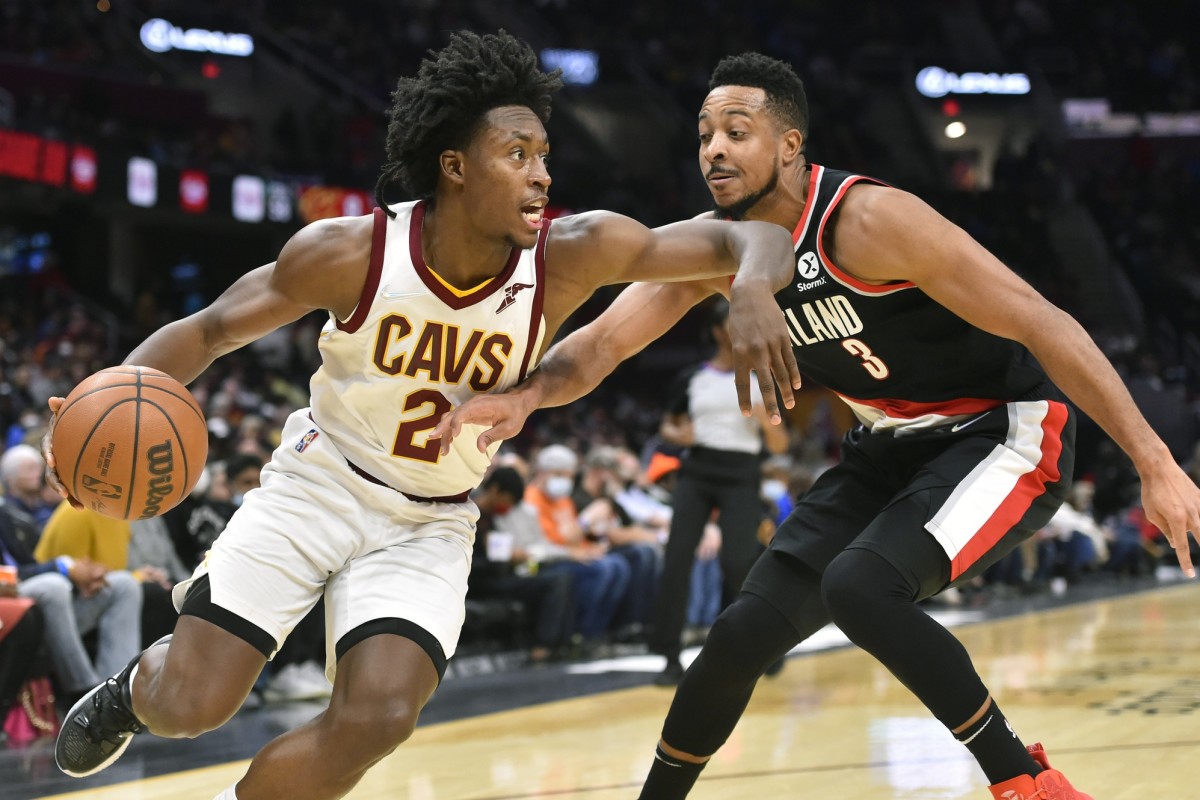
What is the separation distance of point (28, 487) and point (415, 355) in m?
4.73

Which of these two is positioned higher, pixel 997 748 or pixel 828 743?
pixel 997 748

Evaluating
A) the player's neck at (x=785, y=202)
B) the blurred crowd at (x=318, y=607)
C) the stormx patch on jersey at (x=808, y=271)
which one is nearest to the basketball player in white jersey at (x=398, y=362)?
the stormx patch on jersey at (x=808, y=271)

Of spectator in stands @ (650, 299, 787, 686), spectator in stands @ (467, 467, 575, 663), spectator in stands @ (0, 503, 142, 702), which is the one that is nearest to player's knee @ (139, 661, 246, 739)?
spectator in stands @ (0, 503, 142, 702)

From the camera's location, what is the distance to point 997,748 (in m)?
3.31

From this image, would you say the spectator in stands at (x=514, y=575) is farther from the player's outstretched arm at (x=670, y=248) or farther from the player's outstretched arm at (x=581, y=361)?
the player's outstretched arm at (x=670, y=248)

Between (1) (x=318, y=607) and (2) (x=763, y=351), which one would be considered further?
(1) (x=318, y=607)

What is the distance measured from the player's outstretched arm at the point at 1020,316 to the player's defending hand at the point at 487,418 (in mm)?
934

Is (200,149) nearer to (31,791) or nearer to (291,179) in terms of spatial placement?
(291,179)

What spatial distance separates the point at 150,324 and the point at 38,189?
2.09m

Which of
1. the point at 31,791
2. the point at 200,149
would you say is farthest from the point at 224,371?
the point at 31,791

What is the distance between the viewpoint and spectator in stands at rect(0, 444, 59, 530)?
7.32m

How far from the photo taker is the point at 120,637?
6398 mm

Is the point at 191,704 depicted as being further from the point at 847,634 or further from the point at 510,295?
the point at 847,634

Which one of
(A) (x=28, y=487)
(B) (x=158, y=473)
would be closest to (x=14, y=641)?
(A) (x=28, y=487)
